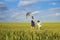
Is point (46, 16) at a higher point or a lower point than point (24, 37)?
higher

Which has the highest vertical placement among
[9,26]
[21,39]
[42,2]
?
[42,2]

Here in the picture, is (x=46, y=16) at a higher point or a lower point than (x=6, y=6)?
lower

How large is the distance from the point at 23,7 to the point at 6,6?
28cm

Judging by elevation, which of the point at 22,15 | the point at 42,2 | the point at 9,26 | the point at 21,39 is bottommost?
the point at 21,39

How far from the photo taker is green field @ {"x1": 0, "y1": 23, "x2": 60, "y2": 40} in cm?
267

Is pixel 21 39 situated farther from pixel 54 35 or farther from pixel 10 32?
pixel 54 35

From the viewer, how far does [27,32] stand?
8.93 ft

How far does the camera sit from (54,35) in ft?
8.76

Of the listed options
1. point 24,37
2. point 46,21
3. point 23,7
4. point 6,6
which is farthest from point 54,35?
point 6,6

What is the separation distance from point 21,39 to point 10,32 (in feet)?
0.72

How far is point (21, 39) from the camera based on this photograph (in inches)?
105

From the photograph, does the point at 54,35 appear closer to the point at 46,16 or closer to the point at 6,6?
the point at 46,16

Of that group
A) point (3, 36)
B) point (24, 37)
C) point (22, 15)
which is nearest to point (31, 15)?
point (22, 15)

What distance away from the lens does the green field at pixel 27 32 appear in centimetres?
267
